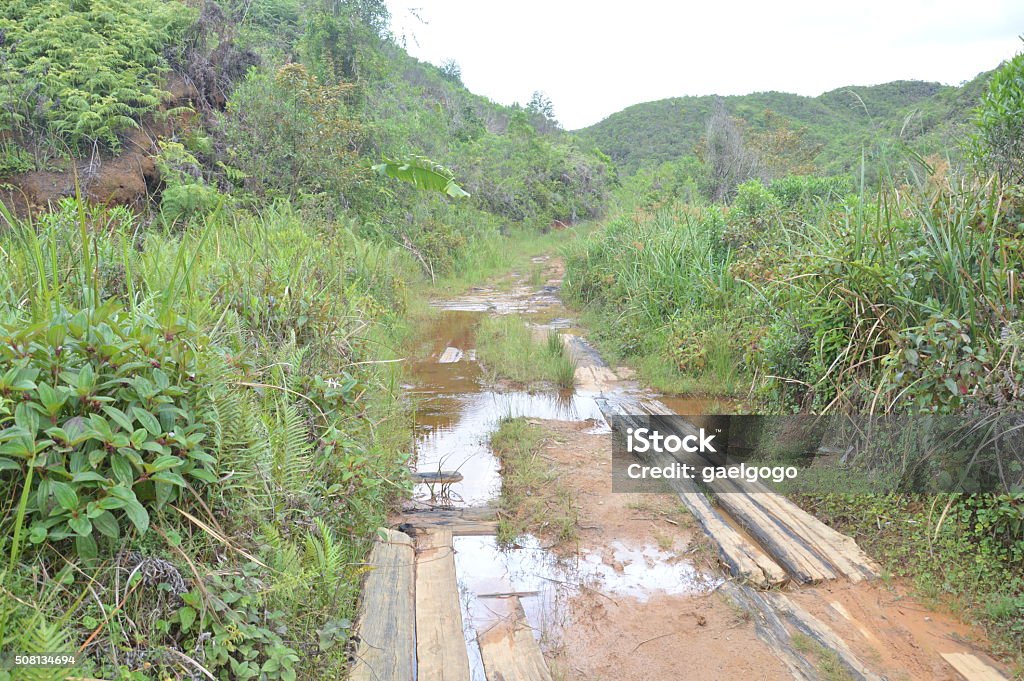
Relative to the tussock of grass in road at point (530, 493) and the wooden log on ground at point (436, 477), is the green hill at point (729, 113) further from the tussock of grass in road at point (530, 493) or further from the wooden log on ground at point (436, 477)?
the wooden log on ground at point (436, 477)

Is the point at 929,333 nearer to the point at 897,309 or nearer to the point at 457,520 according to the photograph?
the point at 897,309

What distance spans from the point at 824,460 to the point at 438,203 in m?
12.4

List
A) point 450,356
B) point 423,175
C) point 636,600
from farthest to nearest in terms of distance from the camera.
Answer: point 423,175 < point 450,356 < point 636,600

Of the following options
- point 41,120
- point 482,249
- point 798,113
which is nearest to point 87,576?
point 41,120

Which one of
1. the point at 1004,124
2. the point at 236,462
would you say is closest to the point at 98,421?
the point at 236,462

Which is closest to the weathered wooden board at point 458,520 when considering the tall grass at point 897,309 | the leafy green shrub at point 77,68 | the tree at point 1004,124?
the tall grass at point 897,309

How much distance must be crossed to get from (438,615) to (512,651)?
38 cm

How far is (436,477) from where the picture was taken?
15.5ft

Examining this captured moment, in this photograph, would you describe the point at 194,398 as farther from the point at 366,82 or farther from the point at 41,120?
the point at 366,82

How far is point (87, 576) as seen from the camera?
195 cm

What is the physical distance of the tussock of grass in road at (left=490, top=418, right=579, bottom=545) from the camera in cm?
396

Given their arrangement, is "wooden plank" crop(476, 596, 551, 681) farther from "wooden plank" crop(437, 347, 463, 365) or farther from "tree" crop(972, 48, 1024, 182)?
"wooden plank" crop(437, 347, 463, 365)

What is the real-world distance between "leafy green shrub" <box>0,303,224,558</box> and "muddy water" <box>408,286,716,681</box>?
4.75 ft

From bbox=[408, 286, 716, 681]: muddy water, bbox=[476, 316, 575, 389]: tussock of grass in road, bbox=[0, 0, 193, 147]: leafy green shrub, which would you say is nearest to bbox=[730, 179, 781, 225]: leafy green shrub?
bbox=[476, 316, 575, 389]: tussock of grass in road
